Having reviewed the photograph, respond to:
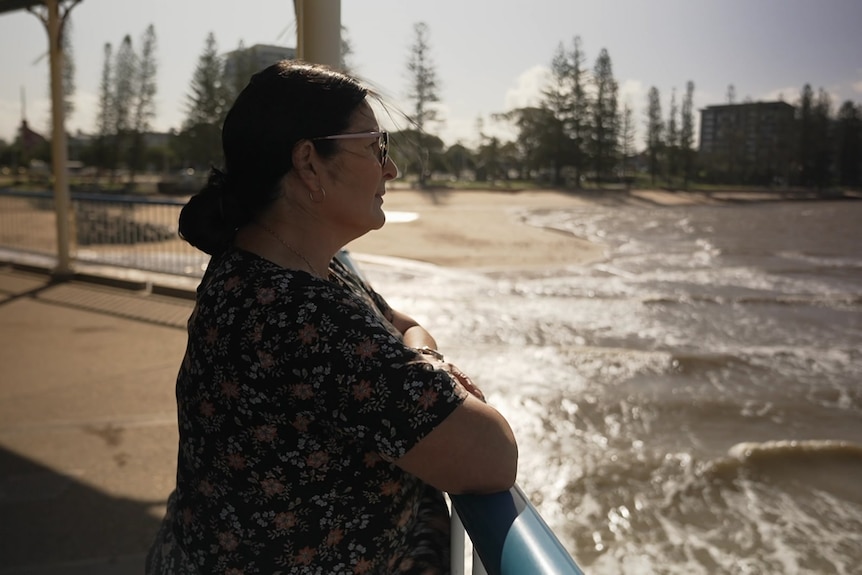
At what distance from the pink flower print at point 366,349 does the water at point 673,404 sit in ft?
8.10

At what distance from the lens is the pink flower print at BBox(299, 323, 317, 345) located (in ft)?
3.03

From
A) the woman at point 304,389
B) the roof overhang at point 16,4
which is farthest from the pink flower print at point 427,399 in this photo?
the roof overhang at point 16,4

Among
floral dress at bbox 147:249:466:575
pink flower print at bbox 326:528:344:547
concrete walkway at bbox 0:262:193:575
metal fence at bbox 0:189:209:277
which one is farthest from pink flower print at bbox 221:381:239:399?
metal fence at bbox 0:189:209:277

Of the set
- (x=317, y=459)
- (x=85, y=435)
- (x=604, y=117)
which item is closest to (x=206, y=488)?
(x=317, y=459)

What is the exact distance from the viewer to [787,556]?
10.5ft

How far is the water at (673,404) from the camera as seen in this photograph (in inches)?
132

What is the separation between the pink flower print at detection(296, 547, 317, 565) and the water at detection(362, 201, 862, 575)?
90.3 inches

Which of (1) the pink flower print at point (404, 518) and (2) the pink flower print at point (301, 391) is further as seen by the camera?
(1) the pink flower print at point (404, 518)

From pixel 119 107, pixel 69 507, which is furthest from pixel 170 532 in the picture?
pixel 119 107

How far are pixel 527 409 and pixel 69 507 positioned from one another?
2.73 meters

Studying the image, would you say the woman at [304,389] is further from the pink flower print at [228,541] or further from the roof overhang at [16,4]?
the roof overhang at [16,4]

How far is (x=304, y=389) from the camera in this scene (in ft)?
3.07

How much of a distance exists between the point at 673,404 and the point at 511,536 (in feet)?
14.8

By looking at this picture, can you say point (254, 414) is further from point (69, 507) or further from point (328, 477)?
point (69, 507)
